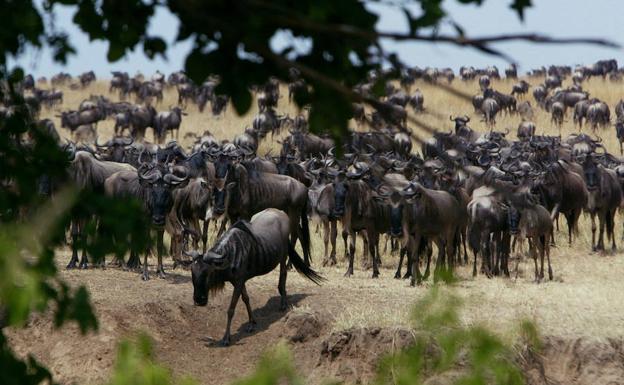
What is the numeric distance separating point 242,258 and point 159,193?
10.9 feet

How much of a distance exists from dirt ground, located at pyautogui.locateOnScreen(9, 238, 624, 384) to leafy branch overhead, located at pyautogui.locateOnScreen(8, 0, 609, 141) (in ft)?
27.4

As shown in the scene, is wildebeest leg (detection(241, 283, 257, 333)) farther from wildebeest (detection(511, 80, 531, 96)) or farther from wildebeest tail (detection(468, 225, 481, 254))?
wildebeest (detection(511, 80, 531, 96))

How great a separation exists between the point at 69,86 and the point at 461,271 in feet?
177

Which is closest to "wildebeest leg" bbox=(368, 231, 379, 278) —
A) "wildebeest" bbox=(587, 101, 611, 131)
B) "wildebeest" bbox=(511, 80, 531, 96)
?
"wildebeest" bbox=(587, 101, 611, 131)

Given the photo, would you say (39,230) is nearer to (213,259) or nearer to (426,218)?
(213,259)

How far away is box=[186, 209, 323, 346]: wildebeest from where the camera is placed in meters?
12.7

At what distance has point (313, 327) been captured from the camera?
13234 mm

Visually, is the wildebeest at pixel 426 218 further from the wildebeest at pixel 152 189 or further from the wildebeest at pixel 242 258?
the wildebeest at pixel 152 189

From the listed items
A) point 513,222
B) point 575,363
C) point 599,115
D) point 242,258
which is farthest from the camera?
point 599,115

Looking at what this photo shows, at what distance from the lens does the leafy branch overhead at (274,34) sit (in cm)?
264

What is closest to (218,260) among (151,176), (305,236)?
(151,176)

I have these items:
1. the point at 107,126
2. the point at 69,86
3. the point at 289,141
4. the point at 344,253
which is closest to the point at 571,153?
the point at 289,141

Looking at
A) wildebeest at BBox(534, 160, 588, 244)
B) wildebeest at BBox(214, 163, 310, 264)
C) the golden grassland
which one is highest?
wildebeest at BBox(534, 160, 588, 244)

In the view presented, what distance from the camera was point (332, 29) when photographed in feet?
8.20
